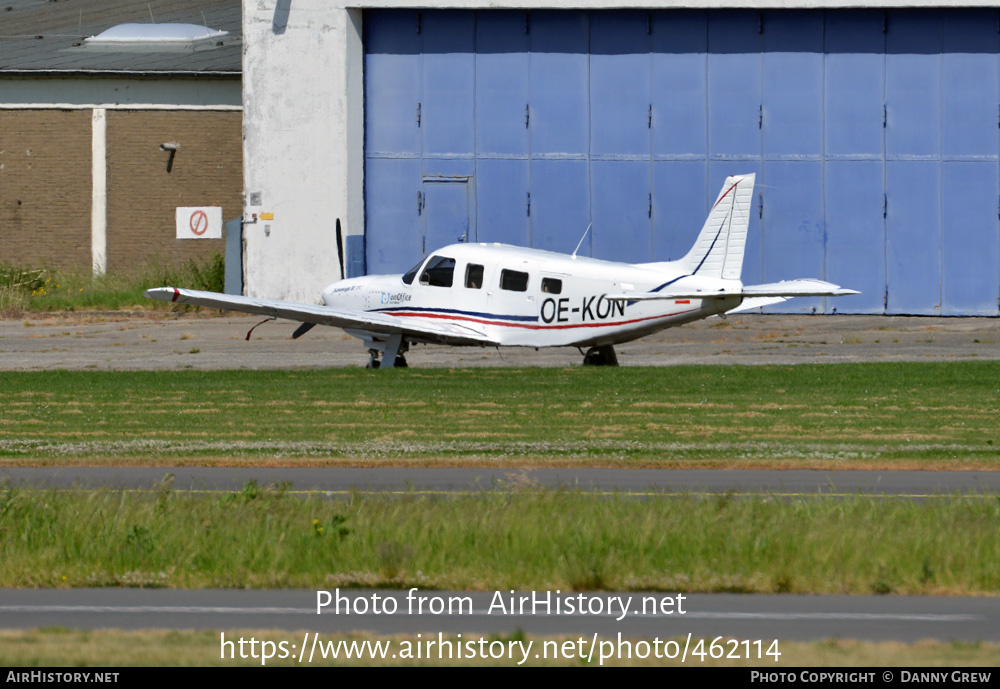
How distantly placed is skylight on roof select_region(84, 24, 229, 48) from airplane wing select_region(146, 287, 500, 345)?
897 inches

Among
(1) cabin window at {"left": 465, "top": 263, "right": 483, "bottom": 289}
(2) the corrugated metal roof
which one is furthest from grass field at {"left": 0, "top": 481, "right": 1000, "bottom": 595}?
(2) the corrugated metal roof

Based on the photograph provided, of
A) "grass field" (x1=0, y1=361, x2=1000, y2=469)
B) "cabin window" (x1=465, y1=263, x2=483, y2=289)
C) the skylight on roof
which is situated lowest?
"grass field" (x1=0, y1=361, x2=1000, y2=469)

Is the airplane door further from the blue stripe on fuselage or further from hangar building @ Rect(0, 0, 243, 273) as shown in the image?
the blue stripe on fuselage

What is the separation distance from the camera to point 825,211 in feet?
127

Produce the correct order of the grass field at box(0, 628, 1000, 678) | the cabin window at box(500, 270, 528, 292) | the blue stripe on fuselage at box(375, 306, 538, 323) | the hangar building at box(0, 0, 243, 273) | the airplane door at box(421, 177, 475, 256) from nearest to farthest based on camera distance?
1. the grass field at box(0, 628, 1000, 678)
2. the cabin window at box(500, 270, 528, 292)
3. the blue stripe on fuselage at box(375, 306, 538, 323)
4. the airplane door at box(421, 177, 475, 256)
5. the hangar building at box(0, 0, 243, 273)

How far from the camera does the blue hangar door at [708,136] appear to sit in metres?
38.4

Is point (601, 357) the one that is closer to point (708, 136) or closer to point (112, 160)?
point (708, 136)

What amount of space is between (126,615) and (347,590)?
62.2 inches

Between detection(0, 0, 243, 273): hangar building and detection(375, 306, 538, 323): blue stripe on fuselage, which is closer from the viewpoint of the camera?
detection(375, 306, 538, 323): blue stripe on fuselage

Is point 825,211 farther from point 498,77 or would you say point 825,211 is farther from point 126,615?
point 126,615

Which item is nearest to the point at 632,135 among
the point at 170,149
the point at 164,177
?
the point at 170,149

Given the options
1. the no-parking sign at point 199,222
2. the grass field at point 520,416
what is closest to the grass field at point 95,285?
the no-parking sign at point 199,222

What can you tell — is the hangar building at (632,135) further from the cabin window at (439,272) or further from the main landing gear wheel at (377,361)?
the cabin window at (439,272)

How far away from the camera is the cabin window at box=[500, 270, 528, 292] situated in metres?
26.7
